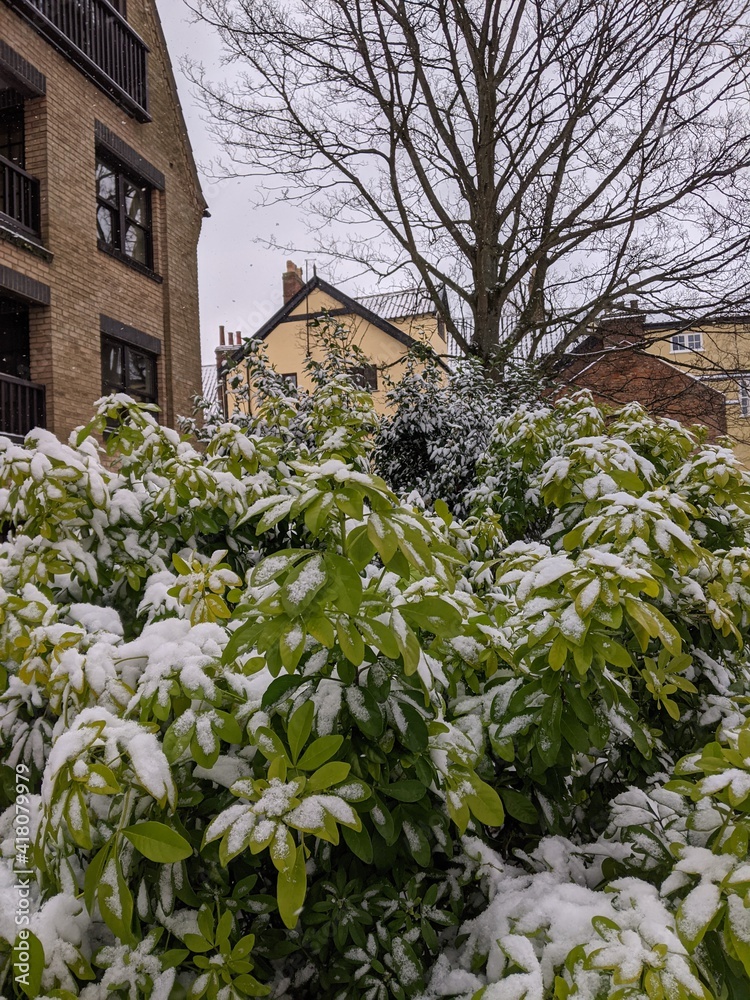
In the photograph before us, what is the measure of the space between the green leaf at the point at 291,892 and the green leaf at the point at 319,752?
13 cm

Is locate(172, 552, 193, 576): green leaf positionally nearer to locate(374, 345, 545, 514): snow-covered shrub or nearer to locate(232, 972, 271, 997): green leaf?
locate(232, 972, 271, 997): green leaf

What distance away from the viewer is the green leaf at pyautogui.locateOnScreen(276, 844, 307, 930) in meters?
0.86

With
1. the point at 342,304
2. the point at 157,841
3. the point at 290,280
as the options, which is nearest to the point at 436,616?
the point at 157,841

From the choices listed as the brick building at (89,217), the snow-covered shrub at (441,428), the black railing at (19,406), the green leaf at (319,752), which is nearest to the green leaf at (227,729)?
the green leaf at (319,752)

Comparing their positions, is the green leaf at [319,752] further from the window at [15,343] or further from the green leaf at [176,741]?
the window at [15,343]

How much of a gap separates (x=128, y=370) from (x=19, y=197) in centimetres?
281

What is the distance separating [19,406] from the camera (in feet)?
26.9

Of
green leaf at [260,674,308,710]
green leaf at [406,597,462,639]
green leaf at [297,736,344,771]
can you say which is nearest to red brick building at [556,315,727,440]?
green leaf at [406,597,462,639]

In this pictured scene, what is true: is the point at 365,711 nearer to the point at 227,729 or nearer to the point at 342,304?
the point at 227,729

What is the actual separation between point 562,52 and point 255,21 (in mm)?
3847

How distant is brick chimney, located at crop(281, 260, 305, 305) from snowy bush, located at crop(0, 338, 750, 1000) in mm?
22890

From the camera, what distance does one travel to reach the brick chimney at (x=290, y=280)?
2291 cm

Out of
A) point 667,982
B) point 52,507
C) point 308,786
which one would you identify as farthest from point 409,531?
point 52,507

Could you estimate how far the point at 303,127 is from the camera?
345 inches
